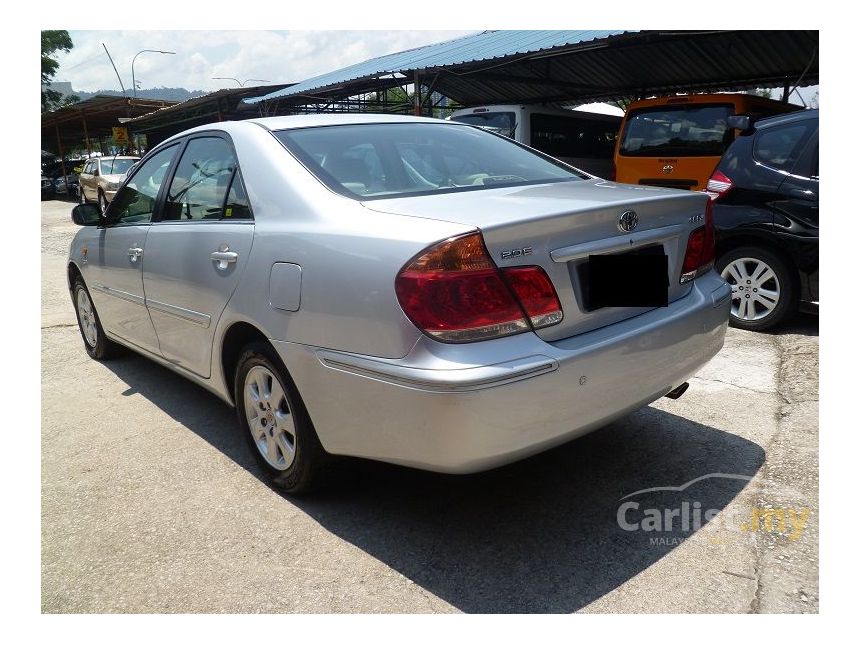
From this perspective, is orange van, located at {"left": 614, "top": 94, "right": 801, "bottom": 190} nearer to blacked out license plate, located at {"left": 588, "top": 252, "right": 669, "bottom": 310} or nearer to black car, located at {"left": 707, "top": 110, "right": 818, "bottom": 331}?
black car, located at {"left": 707, "top": 110, "right": 818, "bottom": 331}

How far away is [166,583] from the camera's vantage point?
239cm

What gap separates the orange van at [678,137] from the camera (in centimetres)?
791

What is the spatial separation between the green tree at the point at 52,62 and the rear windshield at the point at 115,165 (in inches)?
718

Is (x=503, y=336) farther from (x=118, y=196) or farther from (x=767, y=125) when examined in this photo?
(x=767, y=125)

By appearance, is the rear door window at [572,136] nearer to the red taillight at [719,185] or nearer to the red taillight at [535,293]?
the red taillight at [719,185]

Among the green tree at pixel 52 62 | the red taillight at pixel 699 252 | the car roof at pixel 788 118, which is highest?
the green tree at pixel 52 62

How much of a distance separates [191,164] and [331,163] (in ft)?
3.66

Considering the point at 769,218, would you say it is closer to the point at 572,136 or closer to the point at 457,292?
the point at 457,292

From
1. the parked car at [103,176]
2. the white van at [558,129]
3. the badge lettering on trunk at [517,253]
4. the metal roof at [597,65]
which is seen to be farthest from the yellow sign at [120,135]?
the badge lettering on trunk at [517,253]

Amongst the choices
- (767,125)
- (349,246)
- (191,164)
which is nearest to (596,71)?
(767,125)

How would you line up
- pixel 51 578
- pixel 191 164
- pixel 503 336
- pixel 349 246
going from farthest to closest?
1. pixel 191 164
2. pixel 51 578
3. pixel 349 246
4. pixel 503 336

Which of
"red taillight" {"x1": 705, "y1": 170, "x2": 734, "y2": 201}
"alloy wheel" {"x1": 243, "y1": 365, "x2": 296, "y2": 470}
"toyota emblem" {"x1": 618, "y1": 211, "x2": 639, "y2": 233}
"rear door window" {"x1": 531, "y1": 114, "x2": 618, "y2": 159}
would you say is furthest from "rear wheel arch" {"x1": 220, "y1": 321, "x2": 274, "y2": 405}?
"rear door window" {"x1": 531, "y1": 114, "x2": 618, "y2": 159}

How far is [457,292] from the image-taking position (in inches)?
83.0

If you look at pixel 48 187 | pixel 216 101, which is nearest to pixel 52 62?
pixel 48 187
